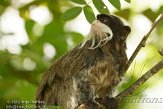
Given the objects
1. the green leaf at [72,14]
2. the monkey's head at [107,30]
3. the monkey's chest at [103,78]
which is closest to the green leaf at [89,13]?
the green leaf at [72,14]

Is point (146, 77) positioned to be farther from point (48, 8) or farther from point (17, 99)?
point (48, 8)

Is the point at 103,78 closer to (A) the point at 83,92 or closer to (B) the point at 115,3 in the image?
(A) the point at 83,92

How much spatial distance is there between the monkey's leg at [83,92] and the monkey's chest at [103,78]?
3 centimetres

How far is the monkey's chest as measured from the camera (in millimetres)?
2166

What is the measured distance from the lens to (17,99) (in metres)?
3.07

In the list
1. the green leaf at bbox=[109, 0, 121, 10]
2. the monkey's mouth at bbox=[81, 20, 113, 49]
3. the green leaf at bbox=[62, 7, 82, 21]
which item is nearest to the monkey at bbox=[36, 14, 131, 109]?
the monkey's mouth at bbox=[81, 20, 113, 49]

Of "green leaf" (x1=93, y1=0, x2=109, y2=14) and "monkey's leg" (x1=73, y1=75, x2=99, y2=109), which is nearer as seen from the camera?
"monkey's leg" (x1=73, y1=75, x2=99, y2=109)

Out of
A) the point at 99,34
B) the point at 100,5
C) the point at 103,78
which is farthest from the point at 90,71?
the point at 100,5

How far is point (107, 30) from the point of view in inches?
90.2

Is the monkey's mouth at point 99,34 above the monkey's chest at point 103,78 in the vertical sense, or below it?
above

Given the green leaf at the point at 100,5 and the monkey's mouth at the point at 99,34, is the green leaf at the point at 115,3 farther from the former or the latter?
the monkey's mouth at the point at 99,34

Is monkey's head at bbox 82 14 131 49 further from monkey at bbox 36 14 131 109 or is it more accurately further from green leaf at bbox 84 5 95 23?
green leaf at bbox 84 5 95 23

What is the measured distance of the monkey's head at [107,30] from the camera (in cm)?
225

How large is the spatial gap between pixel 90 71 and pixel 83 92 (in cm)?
10
